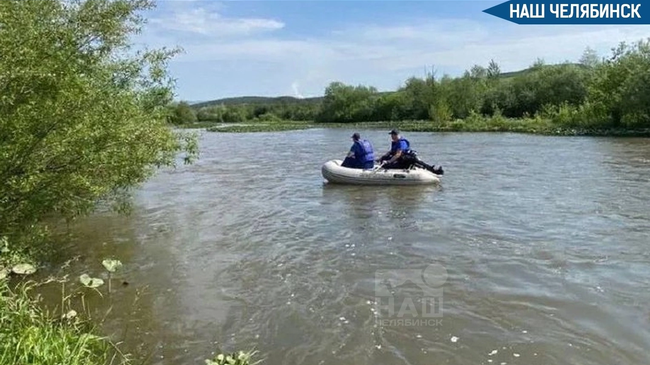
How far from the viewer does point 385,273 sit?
7262 mm

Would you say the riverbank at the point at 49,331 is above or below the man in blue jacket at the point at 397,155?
below

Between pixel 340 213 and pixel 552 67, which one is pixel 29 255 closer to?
pixel 340 213

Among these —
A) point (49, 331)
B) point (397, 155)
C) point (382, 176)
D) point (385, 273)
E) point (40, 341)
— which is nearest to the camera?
point (40, 341)

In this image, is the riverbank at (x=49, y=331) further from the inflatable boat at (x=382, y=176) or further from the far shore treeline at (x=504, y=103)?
the inflatable boat at (x=382, y=176)

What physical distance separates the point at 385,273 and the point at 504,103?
179 ft

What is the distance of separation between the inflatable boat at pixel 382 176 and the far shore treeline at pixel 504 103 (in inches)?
176

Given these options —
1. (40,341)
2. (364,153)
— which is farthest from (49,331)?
(364,153)

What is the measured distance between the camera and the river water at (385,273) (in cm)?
515

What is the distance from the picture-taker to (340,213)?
1145 cm

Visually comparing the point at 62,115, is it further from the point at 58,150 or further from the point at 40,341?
the point at 40,341

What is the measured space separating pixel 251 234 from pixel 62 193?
13.8 feet

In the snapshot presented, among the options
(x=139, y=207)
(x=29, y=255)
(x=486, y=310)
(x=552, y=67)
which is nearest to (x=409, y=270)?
(x=486, y=310)
